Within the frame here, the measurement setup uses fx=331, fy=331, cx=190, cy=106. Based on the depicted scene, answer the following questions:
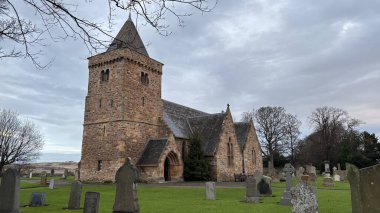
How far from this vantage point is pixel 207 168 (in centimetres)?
3291

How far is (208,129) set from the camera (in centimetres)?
3697

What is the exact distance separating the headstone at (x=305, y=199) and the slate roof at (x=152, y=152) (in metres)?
20.1

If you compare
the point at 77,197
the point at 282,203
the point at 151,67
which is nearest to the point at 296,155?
the point at 151,67

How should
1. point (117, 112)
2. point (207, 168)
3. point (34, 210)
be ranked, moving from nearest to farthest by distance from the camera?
point (34, 210), point (117, 112), point (207, 168)

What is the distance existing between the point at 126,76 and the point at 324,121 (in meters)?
45.6

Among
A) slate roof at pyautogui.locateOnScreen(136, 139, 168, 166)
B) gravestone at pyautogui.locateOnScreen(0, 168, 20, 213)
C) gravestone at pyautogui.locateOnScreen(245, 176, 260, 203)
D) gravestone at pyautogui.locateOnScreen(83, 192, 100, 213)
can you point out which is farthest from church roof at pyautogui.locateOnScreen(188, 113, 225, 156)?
gravestone at pyautogui.locateOnScreen(0, 168, 20, 213)

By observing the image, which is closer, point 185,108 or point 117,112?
point 117,112

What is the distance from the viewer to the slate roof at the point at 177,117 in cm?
3500

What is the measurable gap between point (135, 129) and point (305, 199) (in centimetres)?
2313

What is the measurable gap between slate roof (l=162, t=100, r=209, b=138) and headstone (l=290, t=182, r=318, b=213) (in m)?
24.3

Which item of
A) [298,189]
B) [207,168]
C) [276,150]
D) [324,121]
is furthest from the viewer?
[324,121]

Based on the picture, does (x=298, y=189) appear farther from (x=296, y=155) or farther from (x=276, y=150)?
(x=296, y=155)

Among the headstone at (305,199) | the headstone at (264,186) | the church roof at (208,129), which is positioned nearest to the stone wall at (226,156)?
the church roof at (208,129)

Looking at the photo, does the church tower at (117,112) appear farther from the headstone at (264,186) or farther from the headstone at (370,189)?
the headstone at (370,189)
